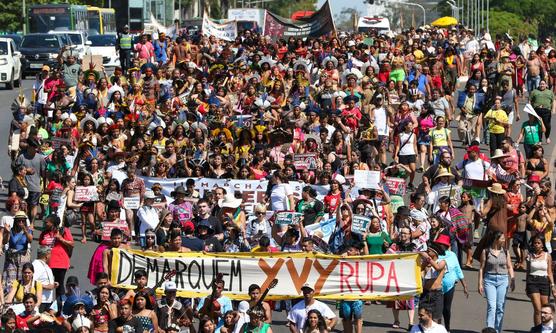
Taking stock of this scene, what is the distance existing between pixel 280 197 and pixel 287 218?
2.06 meters

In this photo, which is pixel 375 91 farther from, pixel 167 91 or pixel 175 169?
pixel 175 169

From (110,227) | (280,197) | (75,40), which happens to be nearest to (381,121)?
(280,197)

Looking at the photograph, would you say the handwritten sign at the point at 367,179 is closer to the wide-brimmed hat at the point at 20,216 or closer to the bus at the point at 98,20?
the wide-brimmed hat at the point at 20,216

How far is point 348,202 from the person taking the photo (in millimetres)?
20453

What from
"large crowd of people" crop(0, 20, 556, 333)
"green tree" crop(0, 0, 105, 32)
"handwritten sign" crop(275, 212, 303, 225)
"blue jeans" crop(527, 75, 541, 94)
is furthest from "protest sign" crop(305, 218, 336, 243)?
"green tree" crop(0, 0, 105, 32)

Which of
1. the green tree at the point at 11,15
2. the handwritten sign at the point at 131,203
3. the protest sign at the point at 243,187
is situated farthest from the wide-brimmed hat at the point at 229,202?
the green tree at the point at 11,15

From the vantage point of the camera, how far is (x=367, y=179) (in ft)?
67.4

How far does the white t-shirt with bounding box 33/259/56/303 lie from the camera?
697 inches

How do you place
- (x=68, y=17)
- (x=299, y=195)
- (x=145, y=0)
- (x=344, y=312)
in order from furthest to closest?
(x=145, y=0) < (x=68, y=17) < (x=299, y=195) < (x=344, y=312)

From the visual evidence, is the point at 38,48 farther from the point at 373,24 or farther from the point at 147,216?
the point at 147,216

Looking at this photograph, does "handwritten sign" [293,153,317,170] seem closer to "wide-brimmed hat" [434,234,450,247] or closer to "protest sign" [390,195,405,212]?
"protest sign" [390,195,405,212]

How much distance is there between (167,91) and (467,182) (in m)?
8.25

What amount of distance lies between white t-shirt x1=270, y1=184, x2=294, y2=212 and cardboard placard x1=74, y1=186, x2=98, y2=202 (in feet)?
9.42

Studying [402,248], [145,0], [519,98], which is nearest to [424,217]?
[402,248]
